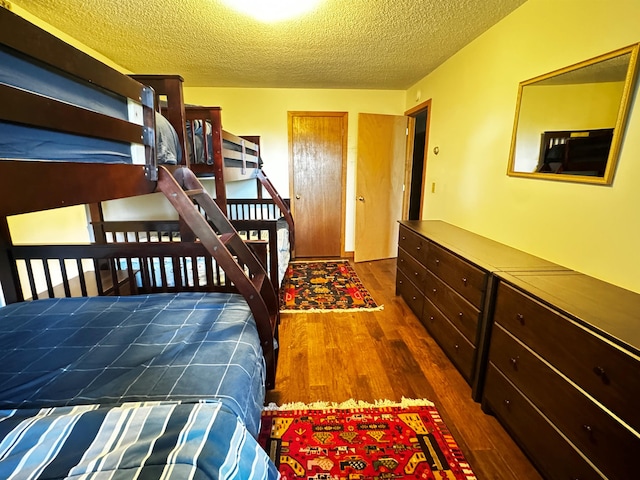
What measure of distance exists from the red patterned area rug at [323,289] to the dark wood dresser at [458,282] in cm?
58

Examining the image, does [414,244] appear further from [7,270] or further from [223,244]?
[7,270]

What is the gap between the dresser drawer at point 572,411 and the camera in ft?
2.91

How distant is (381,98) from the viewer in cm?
415

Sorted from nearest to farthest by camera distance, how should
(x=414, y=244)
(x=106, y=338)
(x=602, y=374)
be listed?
(x=602, y=374) < (x=106, y=338) < (x=414, y=244)

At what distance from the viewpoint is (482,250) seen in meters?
1.92

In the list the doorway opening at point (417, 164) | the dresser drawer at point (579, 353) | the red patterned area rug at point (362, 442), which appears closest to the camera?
the dresser drawer at point (579, 353)

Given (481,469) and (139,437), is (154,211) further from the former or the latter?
(481,469)

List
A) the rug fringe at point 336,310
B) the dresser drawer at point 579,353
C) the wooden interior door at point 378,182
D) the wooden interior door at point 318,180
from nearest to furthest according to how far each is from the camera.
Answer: the dresser drawer at point 579,353 < the rug fringe at point 336,310 < the wooden interior door at point 378,182 < the wooden interior door at point 318,180

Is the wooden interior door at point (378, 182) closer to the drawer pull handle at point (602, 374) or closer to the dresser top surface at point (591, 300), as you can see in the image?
the dresser top surface at point (591, 300)

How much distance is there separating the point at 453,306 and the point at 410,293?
798 mm

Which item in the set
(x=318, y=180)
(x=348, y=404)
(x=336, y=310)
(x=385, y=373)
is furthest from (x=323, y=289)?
(x=318, y=180)

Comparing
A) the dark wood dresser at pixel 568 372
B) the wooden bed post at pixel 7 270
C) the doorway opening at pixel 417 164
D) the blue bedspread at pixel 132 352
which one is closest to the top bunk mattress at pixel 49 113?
the blue bedspread at pixel 132 352

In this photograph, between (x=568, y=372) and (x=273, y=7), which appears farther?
(x=273, y=7)

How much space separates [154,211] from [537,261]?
419cm
